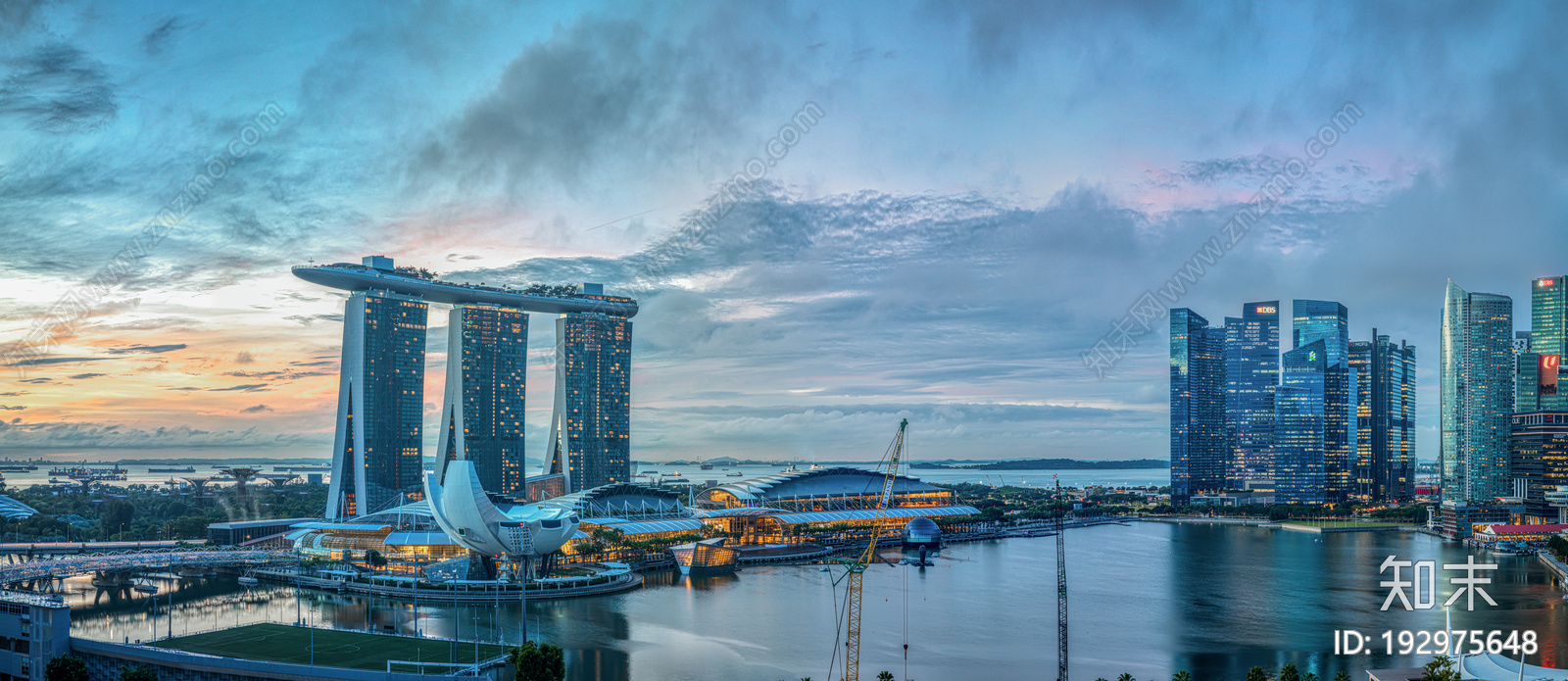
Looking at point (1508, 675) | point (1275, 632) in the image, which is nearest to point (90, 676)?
point (1508, 675)

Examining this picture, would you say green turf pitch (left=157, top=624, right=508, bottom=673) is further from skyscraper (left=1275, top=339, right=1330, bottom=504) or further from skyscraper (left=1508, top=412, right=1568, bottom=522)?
skyscraper (left=1275, top=339, right=1330, bottom=504)

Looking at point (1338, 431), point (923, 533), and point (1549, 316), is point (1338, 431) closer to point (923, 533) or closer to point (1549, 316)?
point (1549, 316)

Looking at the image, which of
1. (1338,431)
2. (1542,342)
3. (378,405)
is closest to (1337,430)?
(1338,431)

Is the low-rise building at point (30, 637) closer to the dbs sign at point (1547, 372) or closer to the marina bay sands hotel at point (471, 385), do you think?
the marina bay sands hotel at point (471, 385)

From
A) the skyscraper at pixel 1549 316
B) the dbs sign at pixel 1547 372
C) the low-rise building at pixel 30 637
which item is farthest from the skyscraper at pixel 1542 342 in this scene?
the low-rise building at pixel 30 637

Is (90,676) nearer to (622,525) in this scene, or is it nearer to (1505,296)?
(622,525)

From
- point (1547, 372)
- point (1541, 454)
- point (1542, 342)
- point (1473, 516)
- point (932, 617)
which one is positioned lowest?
point (1473, 516)
